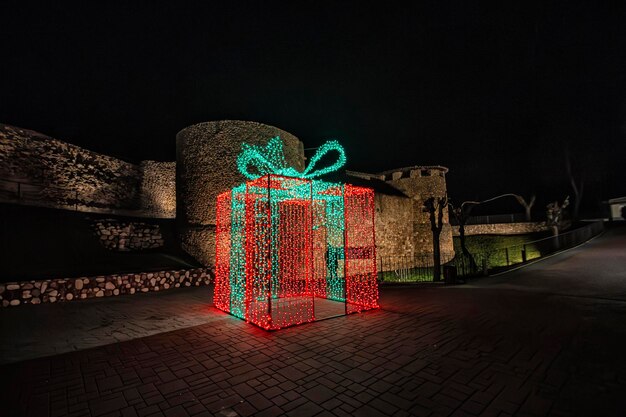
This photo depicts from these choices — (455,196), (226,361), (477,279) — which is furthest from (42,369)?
(455,196)

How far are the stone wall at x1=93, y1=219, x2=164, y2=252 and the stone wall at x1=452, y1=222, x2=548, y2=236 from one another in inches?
976

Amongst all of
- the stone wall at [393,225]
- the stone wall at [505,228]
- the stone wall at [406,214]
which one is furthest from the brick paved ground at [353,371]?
the stone wall at [505,228]

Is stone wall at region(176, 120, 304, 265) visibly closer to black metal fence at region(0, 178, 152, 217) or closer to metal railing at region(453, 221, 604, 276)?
black metal fence at region(0, 178, 152, 217)

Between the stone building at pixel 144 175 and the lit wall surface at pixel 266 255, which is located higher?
the stone building at pixel 144 175

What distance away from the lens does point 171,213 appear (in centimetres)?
1661

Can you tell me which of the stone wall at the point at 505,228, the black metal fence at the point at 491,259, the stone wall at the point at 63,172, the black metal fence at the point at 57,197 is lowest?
the black metal fence at the point at 491,259

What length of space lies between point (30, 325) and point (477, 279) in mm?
11228

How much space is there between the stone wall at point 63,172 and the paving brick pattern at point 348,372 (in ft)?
38.1

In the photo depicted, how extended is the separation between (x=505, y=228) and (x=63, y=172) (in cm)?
3078

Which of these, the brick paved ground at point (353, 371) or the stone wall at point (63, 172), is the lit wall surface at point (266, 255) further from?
the stone wall at point (63, 172)

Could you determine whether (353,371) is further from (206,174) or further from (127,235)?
(127,235)

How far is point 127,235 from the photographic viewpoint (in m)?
10.6

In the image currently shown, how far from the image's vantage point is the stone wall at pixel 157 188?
1566 centimetres

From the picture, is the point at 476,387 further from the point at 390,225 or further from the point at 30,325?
the point at 390,225
